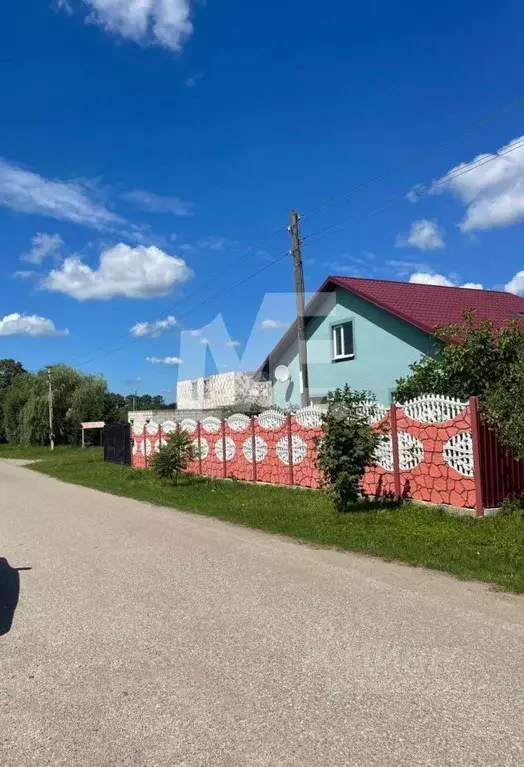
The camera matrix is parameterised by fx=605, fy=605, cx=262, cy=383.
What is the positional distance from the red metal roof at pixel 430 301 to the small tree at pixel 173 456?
7287 mm

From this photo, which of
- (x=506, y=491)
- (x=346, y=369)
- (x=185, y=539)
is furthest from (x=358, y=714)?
(x=346, y=369)

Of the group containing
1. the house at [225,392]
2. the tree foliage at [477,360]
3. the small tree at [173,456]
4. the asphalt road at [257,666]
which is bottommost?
the asphalt road at [257,666]

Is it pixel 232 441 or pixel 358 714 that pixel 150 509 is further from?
pixel 358 714

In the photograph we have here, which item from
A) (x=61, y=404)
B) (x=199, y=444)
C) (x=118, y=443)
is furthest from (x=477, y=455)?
(x=61, y=404)

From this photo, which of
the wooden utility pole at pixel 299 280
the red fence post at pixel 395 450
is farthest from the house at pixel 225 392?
the red fence post at pixel 395 450

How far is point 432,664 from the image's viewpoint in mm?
4223

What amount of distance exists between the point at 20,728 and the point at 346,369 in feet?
58.6

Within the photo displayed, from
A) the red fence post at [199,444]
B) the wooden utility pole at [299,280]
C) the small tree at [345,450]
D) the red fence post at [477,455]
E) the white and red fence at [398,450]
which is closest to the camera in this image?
the red fence post at [477,455]

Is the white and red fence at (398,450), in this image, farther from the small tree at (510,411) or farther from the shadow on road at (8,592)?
the shadow on road at (8,592)

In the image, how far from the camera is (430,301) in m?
19.8

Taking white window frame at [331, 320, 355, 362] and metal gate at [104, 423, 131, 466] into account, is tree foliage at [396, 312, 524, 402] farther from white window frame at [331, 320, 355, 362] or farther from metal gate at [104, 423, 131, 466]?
metal gate at [104, 423, 131, 466]

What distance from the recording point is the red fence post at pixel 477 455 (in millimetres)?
9953

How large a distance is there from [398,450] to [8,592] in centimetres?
764

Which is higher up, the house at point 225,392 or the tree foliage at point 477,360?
the house at point 225,392
